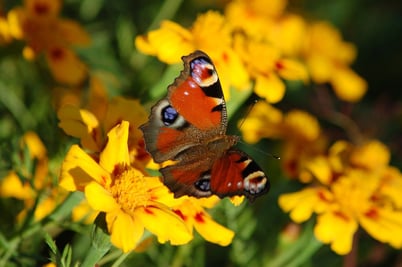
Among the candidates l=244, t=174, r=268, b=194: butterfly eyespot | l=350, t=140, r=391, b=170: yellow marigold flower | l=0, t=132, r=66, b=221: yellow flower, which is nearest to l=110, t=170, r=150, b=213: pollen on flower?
l=244, t=174, r=268, b=194: butterfly eyespot

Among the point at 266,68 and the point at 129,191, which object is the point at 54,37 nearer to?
the point at 266,68

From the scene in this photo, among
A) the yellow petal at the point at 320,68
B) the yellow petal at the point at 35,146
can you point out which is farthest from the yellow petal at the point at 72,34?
the yellow petal at the point at 320,68

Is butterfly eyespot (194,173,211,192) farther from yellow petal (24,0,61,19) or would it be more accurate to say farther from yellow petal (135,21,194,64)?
yellow petal (24,0,61,19)

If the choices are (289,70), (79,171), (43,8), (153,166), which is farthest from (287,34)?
(79,171)

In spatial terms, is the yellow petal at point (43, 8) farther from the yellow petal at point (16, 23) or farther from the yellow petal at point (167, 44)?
the yellow petal at point (167, 44)

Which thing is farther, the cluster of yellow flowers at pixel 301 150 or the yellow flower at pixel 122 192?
the cluster of yellow flowers at pixel 301 150

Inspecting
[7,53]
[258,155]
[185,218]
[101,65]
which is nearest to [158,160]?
[185,218]
